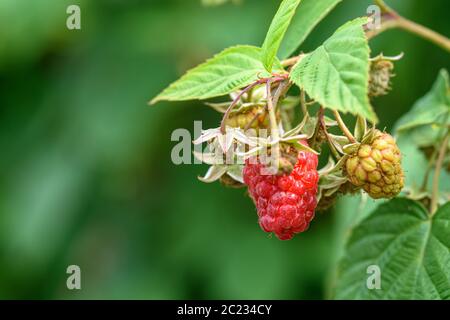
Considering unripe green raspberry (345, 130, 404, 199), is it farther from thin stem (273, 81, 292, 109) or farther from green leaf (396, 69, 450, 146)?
green leaf (396, 69, 450, 146)

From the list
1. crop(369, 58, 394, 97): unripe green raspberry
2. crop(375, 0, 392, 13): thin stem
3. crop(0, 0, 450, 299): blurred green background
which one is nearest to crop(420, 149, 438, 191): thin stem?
crop(369, 58, 394, 97): unripe green raspberry

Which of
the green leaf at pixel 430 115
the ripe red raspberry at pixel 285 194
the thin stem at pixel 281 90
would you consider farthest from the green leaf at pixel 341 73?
the green leaf at pixel 430 115

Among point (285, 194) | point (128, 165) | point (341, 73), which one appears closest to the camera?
point (341, 73)

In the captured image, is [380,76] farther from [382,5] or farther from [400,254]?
[400,254]

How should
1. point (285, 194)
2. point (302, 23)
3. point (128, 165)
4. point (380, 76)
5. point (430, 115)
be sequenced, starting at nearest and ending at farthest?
point (285, 194) → point (380, 76) → point (302, 23) → point (430, 115) → point (128, 165)

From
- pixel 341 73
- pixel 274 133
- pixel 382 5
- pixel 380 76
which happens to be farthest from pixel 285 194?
pixel 382 5

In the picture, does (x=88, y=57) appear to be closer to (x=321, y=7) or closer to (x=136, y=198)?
(x=136, y=198)

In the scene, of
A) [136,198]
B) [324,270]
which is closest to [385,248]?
[324,270]
